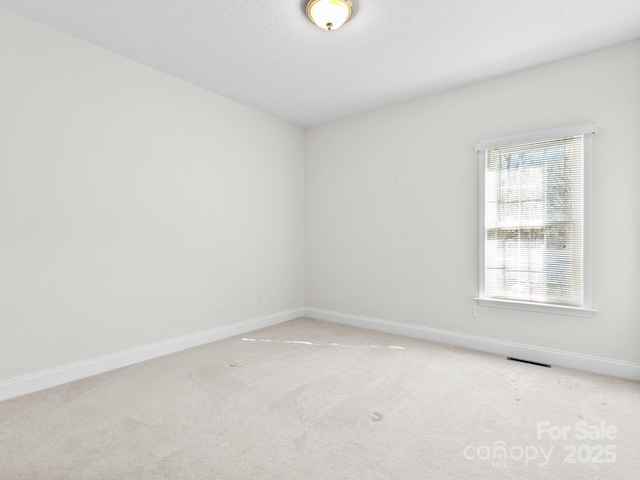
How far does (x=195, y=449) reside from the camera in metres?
1.86

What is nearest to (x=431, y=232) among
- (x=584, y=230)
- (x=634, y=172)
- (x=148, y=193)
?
(x=584, y=230)

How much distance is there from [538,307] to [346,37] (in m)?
2.91

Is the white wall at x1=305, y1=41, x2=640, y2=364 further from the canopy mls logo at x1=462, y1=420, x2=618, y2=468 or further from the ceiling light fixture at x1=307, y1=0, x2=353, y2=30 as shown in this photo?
the ceiling light fixture at x1=307, y1=0, x2=353, y2=30

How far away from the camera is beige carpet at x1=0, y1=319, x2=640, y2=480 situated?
172 cm

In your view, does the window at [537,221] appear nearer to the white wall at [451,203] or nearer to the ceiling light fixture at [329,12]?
the white wall at [451,203]

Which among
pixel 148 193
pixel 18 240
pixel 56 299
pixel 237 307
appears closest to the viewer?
pixel 18 240

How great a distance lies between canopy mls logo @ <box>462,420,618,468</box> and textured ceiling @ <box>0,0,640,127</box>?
2.77m

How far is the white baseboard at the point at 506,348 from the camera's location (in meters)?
2.88

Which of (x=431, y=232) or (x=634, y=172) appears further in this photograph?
(x=431, y=232)

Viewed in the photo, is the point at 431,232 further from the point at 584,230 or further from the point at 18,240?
the point at 18,240

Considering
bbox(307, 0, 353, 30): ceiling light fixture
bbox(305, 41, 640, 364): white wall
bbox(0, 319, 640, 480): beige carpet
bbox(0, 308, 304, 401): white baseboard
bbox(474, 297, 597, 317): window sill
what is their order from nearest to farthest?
bbox(0, 319, 640, 480): beige carpet, bbox(307, 0, 353, 30): ceiling light fixture, bbox(0, 308, 304, 401): white baseboard, bbox(305, 41, 640, 364): white wall, bbox(474, 297, 597, 317): window sill

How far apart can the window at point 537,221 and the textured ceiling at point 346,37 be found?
771mm

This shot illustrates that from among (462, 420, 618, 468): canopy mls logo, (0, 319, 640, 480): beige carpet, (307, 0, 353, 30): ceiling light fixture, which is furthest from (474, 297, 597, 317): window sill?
(307, 0, 353, 30): ceiling light fixture

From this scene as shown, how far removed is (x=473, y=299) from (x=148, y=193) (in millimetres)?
3418
